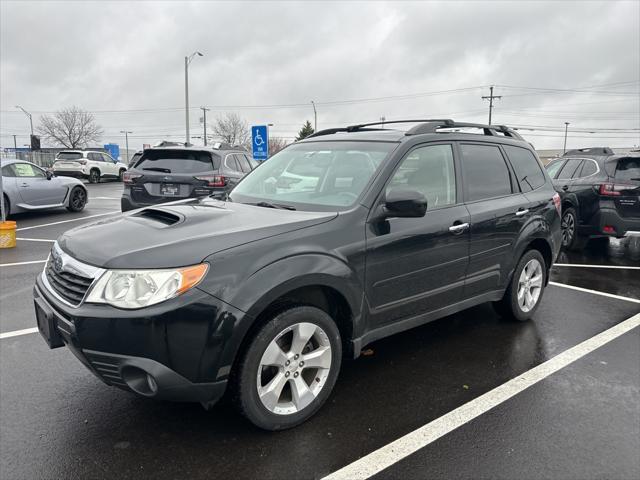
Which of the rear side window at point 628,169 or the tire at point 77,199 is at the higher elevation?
the rear side window at point 628,169

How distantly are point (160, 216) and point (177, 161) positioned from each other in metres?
5.57

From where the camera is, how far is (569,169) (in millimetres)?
9164

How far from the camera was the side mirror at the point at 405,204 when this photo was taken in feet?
10.4

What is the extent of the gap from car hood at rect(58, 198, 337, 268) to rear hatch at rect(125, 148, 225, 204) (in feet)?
15.8

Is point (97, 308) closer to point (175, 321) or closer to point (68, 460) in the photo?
point (175, 321)

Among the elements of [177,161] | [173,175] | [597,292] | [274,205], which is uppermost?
[177,161]

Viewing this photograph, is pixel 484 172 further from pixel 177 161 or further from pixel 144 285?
pixel 177 161

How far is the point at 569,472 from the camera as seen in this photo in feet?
8.54

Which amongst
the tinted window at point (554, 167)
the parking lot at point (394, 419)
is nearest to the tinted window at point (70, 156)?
the tinted window at point (554, 167)

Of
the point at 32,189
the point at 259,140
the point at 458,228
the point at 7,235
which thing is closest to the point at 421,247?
the point at 458,228

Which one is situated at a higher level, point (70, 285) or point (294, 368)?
point (70, 285)

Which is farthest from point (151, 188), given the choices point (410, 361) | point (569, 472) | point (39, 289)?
point (569, 472)

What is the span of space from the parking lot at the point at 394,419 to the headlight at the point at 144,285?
2.93 ft

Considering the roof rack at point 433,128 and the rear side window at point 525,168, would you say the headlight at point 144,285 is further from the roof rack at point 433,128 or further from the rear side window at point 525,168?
the rear side window at point 525,168
